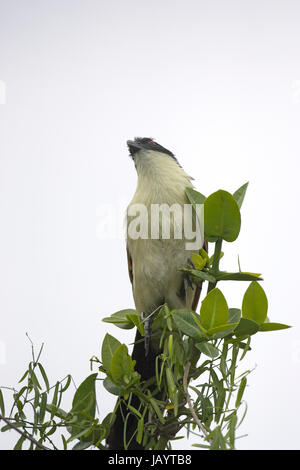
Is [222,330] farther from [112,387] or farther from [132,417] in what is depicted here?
[132,417]

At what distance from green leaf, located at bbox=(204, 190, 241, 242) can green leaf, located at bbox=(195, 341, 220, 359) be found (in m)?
0.30

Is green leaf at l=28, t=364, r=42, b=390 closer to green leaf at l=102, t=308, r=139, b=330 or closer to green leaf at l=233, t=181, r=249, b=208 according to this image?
green leaf at l=102, t=308, r=139, b=330

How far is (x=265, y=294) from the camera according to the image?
4.52 feet

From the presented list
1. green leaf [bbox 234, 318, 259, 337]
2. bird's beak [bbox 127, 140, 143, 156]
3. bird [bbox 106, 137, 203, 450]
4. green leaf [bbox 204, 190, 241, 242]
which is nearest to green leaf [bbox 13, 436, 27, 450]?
bird [bbox 106, 137, 203, 450]

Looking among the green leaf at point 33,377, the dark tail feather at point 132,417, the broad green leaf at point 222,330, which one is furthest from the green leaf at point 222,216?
the green leaf at point 33,377

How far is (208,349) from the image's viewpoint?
1327mm

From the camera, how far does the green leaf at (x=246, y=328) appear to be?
134cm

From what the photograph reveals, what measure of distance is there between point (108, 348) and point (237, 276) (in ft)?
1.32

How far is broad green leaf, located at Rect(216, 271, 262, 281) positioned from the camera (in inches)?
53.2

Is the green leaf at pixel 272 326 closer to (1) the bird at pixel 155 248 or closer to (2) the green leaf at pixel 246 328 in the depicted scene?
(2) the green leaf at pixel 246 328

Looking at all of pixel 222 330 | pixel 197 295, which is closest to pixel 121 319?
pixel 222 330
